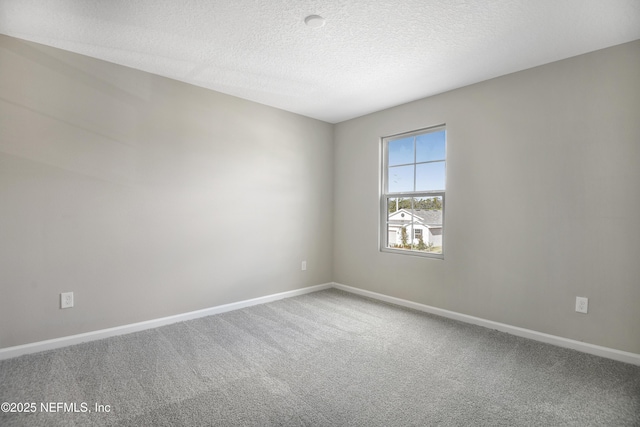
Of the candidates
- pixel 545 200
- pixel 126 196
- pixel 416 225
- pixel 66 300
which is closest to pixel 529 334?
pixel 545 200

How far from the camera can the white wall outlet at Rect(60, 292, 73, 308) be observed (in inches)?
101

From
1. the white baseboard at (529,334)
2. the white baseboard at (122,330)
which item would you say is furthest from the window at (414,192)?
the white baseboard at (122,330)

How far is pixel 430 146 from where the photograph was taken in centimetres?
361

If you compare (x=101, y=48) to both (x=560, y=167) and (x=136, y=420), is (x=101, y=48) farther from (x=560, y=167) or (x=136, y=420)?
(x=560, y=167)

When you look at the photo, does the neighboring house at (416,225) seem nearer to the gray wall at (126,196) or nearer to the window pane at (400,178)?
the window pane at (400,178)

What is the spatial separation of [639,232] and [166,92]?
419cm

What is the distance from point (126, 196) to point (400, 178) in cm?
300

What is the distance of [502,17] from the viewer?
2.10m

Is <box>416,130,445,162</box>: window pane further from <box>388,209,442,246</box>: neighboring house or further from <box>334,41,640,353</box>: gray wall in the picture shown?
<box>388,209,442,246</box>: neighboring house

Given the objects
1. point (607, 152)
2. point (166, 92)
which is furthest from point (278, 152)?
point (607, 152)

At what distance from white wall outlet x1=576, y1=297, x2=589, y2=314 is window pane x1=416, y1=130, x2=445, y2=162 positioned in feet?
5.89

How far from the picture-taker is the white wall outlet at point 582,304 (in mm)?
2514

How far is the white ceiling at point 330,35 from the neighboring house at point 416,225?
1431 mm

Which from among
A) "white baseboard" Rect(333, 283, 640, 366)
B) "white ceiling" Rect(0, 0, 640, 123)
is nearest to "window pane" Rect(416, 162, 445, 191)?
"white ceiling" Rect(0, 0, 640, 123)
